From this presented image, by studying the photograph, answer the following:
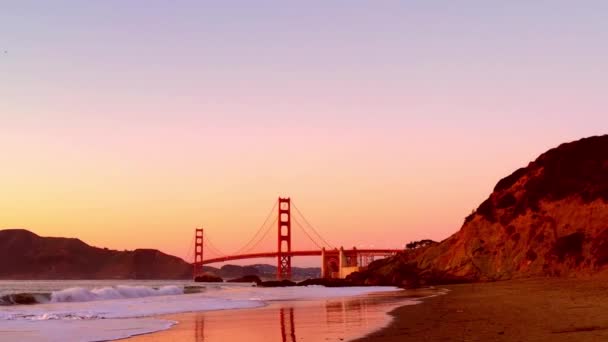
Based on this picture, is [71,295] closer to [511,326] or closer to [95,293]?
[95,293]

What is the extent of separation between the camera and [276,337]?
45.2 ft

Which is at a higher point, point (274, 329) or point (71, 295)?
point (71, 295)

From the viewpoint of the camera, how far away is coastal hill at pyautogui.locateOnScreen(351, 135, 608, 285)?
50.6 metres

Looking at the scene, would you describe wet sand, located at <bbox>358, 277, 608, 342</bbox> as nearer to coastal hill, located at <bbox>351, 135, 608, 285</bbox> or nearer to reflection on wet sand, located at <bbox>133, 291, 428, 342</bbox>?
reflection on wet sand, located at <bbox>133, 291, 428, 342</bbox>

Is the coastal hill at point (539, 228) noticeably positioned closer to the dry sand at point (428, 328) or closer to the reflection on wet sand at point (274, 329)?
the dry sand at point (428, 328)

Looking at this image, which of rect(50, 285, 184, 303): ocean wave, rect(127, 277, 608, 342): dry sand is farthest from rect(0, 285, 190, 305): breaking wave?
rect(127, 277, 608, 342): dry sand

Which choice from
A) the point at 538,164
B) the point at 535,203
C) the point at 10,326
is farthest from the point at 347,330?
the point at 538,164

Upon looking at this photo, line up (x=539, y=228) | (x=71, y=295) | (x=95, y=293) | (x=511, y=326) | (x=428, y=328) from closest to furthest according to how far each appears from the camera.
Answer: (x=511, y=326) < (x=428, y=328) < (x=71, y=295) < (x=95, y=293) < (x=539, y=228)

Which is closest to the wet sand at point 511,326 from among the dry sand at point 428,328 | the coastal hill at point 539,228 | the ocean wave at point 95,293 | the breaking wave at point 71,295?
the dry sand at point 428,328

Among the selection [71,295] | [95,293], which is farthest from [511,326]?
[95,293]

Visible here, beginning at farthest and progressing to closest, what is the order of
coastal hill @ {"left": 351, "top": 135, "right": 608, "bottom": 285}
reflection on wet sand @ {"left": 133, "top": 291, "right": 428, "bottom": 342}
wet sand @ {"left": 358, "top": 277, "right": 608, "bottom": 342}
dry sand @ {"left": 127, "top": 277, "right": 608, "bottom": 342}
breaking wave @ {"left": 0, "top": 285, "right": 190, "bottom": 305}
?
coastal hill @ {"left": 351, "top": 135, "right": 608, "bottom": 285} < breaking wave @ {"left": 0, "top": 285, "right": 190, "bottom": 305} < reflection on wet sand @ {"left": 133, "top": 291, "right": 428, "bottom": 342} < dry sand @ {"left": 127, "top": 277, "right": 608, "bottom": 342} < wet sand @ {"left": 358, "top": 277, "right": 608, "bottom": 342}

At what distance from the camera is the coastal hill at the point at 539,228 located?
50594 millimetres

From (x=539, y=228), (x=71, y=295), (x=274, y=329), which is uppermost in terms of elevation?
(x=539, y=228)

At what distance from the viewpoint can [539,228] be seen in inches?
2224
